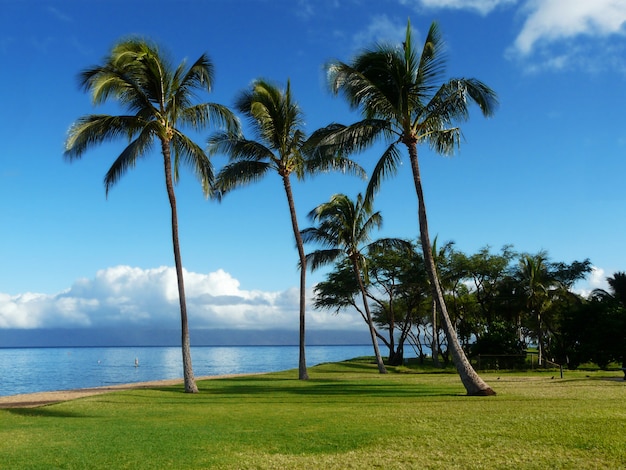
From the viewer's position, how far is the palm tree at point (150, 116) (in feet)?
63.6

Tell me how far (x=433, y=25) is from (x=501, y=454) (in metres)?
14.1

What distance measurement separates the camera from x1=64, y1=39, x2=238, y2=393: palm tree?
63.6 feet

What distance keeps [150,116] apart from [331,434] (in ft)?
49.1

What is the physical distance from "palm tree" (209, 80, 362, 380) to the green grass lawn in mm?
12258

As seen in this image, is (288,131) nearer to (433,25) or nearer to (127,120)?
(127,120)

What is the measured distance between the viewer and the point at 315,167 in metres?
26.2

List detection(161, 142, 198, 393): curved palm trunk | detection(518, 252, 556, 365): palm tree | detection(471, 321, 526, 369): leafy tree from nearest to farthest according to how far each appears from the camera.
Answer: detection(161, 142, 198, 393): curved palm trunk < detection(471, 321, 526, 369): leafy tree < detection(518, 252, 556, 365): palm tree

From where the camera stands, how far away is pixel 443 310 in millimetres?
17328

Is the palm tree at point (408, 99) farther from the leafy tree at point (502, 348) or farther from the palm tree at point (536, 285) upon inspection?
the palm tree at point (536, 285)

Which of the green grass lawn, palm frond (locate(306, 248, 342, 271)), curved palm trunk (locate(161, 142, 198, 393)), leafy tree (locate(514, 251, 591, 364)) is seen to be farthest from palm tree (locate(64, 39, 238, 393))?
leafy tree (locate(514, 251, 591, 364))

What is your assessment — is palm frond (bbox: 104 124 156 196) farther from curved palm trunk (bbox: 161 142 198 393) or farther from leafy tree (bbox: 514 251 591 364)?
leafy tree (bbox: 514 251 591 364)

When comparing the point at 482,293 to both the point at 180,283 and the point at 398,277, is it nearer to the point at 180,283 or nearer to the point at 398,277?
the point at 398,277

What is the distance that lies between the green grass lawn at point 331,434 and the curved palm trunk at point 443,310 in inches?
42.5

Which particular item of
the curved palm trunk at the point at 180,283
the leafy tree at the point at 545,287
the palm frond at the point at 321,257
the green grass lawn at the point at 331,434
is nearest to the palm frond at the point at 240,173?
the curved palm trunk at the point at 180,283
